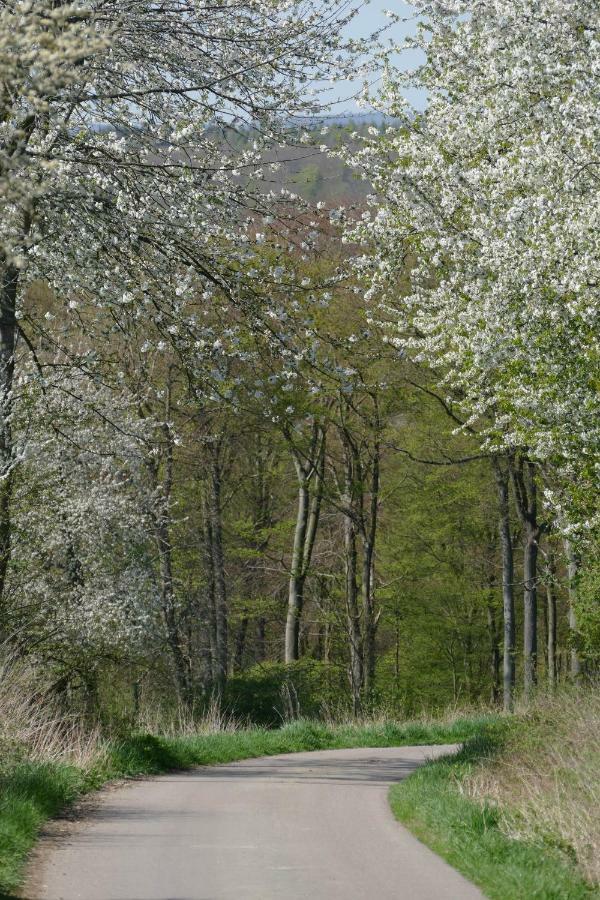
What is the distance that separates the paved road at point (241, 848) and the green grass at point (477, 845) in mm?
154

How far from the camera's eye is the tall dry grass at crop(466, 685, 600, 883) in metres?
8.35

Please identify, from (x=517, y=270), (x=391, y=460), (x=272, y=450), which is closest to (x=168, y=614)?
(x=272, y=450)

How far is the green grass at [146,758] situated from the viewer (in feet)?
28.3

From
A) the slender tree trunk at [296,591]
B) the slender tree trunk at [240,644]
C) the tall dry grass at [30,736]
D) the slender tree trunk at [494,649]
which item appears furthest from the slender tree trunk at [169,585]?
the tall dry grass at [30,736]

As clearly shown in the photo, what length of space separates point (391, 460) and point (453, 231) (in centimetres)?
2039

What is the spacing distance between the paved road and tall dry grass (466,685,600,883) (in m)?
0.83

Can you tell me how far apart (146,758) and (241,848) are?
5557 millimetres

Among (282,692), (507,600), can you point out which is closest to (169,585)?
(282,692)

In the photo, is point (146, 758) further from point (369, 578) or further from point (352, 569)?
point (369, 578)

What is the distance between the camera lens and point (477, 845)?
845cm

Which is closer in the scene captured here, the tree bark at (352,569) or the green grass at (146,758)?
the green grass at (146,758)

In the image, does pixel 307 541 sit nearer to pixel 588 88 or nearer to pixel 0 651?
pixel 0 651

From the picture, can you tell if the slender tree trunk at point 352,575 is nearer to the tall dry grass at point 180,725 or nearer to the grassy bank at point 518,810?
the tall dry grass at point 180,725

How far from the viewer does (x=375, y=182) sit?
19.1m
